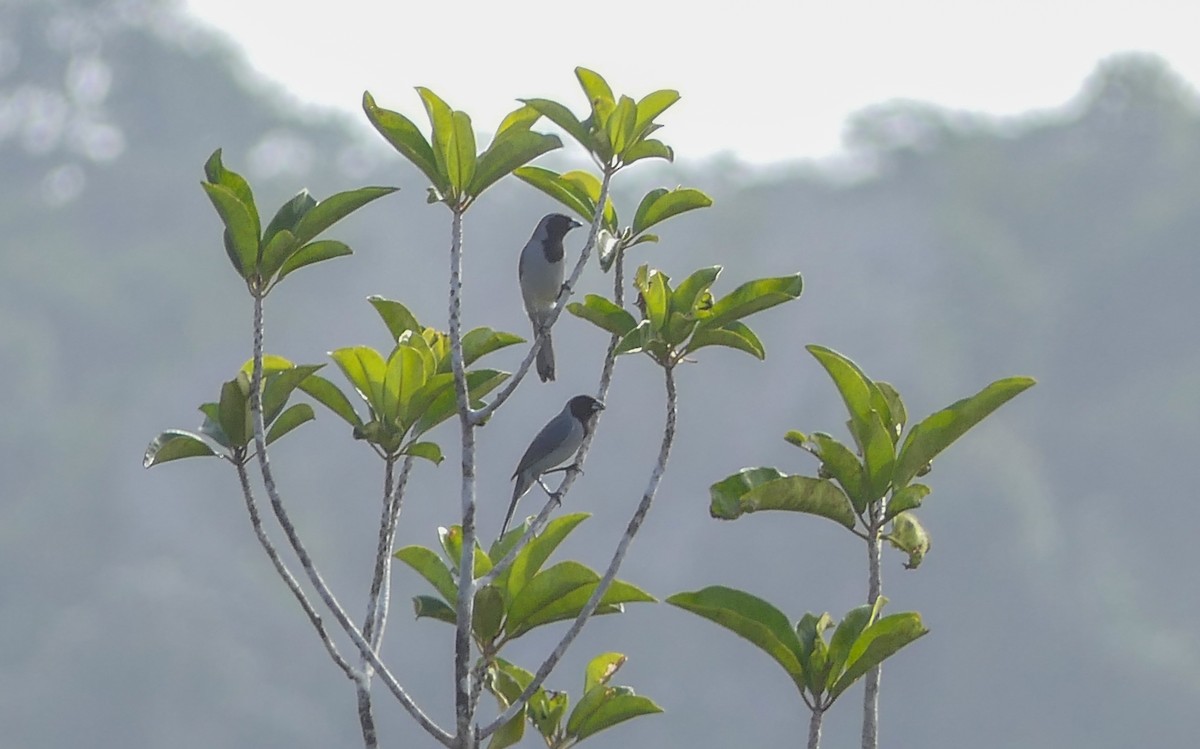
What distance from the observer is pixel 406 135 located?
5.31 m

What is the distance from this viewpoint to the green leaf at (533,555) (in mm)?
5289

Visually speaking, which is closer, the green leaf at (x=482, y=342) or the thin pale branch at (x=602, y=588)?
the thin pale branch at (x=602, y=588)

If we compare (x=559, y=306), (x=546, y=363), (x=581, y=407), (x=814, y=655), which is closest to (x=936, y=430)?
(x=814, y=655)

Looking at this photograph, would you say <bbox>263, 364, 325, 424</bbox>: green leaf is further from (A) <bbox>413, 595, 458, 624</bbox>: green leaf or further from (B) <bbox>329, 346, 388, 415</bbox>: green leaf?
(A) <bbox>413, 595, 458, 624</bbox>: green leaf

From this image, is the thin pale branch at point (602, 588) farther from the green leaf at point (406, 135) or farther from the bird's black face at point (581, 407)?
the bird's black face at point (581, 407)

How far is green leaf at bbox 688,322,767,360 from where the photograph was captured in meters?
5.31

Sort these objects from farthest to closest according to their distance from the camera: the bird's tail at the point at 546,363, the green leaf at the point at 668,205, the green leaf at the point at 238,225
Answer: the bird's tail at the point at 546,363
the green leaf at the point at 668,205
the green leaf at the point at 238,225

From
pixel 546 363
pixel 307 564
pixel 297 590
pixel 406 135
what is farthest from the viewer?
pixel 546 363

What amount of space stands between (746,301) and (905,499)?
2.43 ft

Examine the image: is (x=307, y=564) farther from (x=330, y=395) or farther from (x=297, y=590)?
(x=330, y=395)

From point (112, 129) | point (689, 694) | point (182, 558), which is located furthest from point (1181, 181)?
point (112, 129)

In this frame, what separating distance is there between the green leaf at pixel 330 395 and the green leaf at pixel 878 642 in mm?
1571

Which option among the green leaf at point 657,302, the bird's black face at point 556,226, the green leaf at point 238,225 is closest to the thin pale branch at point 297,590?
the green leaf at point 238,225

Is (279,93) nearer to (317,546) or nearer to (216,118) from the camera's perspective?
(216,118)
